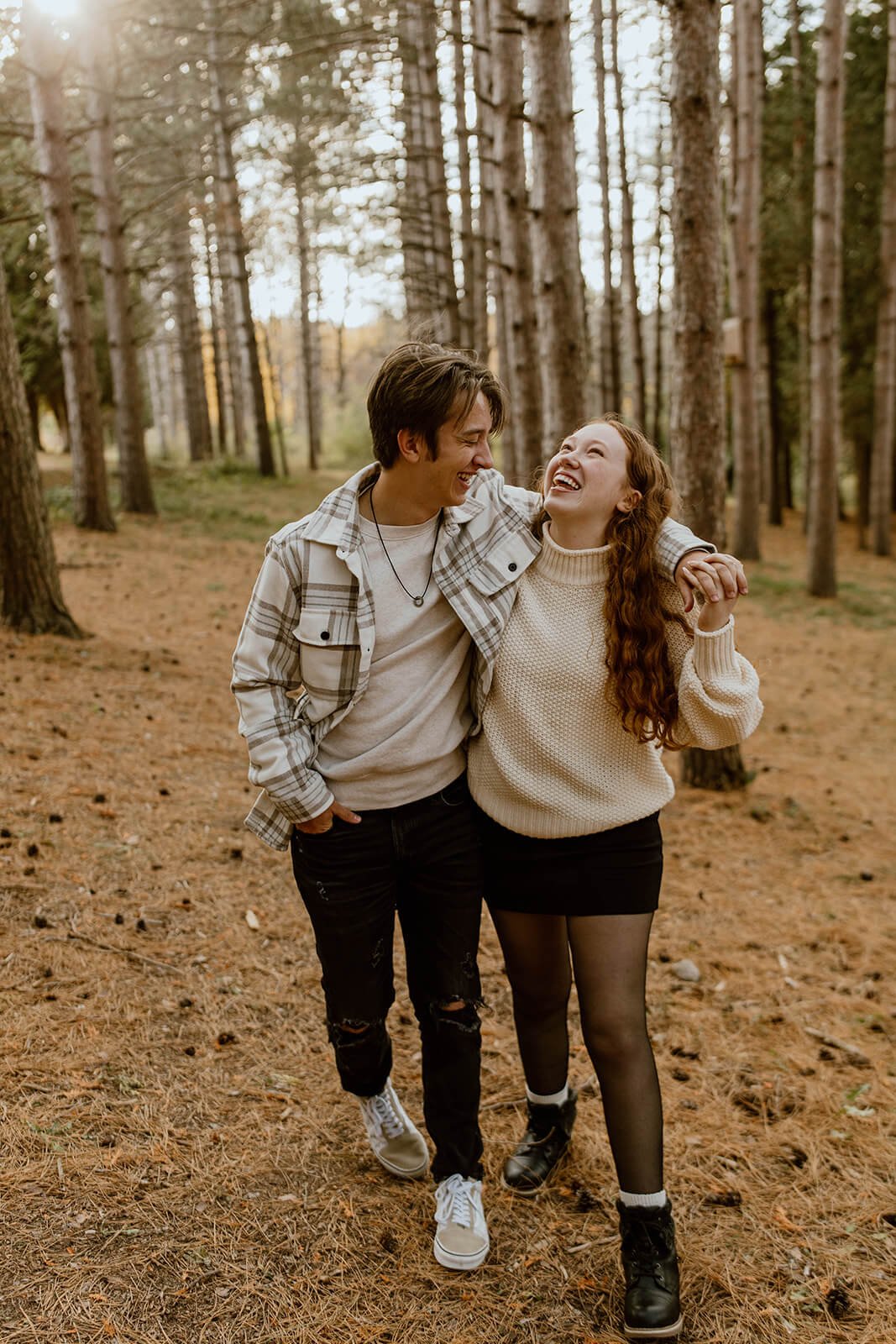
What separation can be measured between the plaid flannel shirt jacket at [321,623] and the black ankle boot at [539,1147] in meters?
1.29

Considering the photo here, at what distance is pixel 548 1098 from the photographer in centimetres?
300

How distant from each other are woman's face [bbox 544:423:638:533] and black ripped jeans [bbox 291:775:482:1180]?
2.45 ft

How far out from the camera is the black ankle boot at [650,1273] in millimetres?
2393

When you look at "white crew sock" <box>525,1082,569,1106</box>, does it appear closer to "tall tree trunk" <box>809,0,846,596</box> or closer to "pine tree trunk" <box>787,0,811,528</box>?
"tall tree trunk" <box>809,0,846,596</box>

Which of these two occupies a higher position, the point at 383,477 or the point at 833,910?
the point at 383,477

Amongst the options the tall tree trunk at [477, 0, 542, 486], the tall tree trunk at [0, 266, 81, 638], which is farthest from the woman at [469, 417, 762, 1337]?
the tall tree trunk at [477, 0, 542, 486]

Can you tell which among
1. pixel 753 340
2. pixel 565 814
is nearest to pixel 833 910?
pixel 565 814

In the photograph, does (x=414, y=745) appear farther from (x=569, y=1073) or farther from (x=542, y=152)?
(x=542, y=152)

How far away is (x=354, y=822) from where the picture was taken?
250 centimetres

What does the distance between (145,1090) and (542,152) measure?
638 cm

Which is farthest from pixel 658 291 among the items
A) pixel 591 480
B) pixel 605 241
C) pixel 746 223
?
pixel 591 480

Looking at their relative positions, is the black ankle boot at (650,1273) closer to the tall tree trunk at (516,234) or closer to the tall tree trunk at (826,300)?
the tall tree trunk at (516,234)

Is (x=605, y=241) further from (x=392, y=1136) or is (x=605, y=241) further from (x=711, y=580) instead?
(x=392, y=1136)

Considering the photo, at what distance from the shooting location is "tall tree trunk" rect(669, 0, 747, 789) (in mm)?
5656
